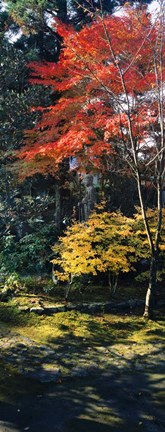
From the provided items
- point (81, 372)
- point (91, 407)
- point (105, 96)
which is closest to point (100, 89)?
point (105, 96)

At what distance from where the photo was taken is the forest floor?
3.66 meters

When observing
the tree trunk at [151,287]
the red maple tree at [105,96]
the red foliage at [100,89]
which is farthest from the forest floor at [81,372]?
the red foliage at [100,89]

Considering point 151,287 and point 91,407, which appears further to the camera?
point 151,287

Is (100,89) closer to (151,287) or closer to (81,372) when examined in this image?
(151,287)

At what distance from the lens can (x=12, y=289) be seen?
27.4 ft

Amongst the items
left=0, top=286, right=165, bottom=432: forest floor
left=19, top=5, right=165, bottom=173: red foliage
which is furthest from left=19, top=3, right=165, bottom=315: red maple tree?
left=0, top=286, right=165, bottom=432: forest floor

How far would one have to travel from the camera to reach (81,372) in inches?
191

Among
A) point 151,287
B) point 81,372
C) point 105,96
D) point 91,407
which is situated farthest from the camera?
point 105,96

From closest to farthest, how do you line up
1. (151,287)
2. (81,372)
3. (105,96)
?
(81,372)
(151,287)
(105,96)

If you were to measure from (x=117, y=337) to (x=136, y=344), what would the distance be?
454mm

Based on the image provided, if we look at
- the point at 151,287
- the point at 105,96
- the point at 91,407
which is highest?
the point at 105,96

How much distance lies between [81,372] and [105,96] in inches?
259

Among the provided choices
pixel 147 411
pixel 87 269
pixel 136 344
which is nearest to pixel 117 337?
pixel 136 344

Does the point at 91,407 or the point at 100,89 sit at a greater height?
the point at 100,89
